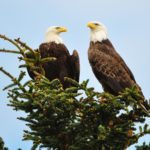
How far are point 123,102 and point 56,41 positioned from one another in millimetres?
4845

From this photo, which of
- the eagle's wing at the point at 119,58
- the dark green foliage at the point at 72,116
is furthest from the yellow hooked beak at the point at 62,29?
the dark green foliage at the point at 72,116

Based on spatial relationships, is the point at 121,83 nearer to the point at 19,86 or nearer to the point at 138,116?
the point at 138,116

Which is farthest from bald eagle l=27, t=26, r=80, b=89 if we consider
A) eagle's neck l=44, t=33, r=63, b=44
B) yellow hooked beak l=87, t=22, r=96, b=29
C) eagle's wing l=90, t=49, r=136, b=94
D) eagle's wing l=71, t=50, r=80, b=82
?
yellow hooked beak l=87, t=22, r=96, b=29

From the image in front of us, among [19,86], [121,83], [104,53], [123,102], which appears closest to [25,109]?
[19,86]

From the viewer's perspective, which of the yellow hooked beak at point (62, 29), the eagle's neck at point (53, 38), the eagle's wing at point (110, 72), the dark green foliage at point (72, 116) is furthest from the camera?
the yellow hooked beak at point (62, 29)

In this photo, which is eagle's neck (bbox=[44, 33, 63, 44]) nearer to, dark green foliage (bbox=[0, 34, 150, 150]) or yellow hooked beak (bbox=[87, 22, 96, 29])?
yellow hooked beak (bbox=[87, 22, 96, 29])

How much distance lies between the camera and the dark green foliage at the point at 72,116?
6.27m

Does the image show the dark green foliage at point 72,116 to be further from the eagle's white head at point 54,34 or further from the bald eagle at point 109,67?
the eagle's white head at point 54,34

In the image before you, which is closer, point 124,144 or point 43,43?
point 124,144

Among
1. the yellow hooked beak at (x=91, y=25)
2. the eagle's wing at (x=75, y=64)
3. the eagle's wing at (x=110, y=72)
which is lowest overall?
the eagle's wing at (x=110, y=72)

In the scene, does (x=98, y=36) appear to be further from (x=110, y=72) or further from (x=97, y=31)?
(x=110, y=72)

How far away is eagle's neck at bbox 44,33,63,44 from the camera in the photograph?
11.2 meters

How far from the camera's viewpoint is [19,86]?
253 inches

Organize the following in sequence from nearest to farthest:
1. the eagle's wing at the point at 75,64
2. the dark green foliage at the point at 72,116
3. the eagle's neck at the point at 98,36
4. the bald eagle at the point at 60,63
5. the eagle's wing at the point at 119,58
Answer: the dark green foliage at the point at 72,116 < the eagle's wing at the point at 119,58 < the bald eagle at the point at 60,63 < the eagle's wing at the point at 75,64 < the eagle's neck at the point at 98,36
